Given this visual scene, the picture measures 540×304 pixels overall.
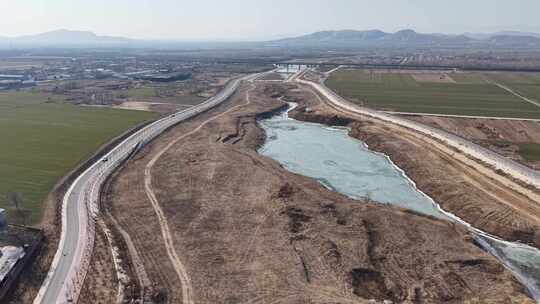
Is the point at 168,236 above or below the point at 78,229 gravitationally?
below

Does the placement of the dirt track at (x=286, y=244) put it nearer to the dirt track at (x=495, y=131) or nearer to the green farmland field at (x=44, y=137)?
the green farmland field at (x=44, y=137)

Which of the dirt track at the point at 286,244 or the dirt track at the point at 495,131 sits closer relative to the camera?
the dirt track at the point at 286,244

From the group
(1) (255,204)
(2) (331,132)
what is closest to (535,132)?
(2) (331,132)

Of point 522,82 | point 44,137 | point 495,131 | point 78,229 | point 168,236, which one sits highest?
point 522,82

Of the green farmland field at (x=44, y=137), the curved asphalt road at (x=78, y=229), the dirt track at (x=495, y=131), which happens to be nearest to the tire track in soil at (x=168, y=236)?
the curved asphalt road at (x=78, y=229)

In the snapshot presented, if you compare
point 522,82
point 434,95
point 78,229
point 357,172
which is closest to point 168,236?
point 78,229

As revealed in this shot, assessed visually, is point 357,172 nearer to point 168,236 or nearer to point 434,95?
point 168,236

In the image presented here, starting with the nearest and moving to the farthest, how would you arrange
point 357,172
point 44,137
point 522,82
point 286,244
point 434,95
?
1. point 286,244
2. point 357,172
3. point 44,137
4. point 434,95
5. point 522,82

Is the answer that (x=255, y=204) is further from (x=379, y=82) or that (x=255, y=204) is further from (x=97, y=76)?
(x=97, y=76)
